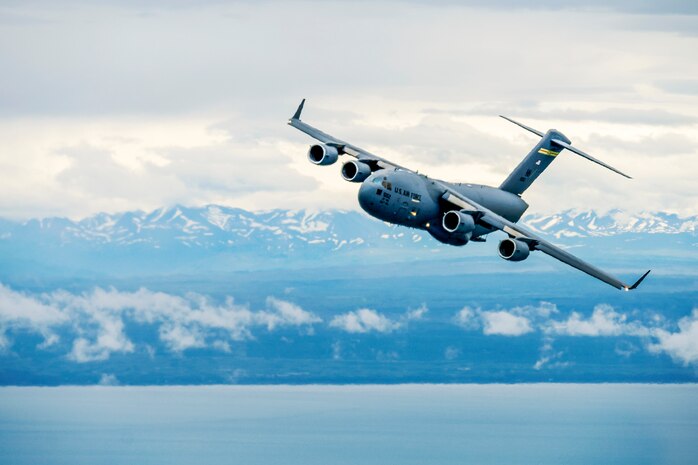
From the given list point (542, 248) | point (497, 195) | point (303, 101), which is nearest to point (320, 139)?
point (303, 101)

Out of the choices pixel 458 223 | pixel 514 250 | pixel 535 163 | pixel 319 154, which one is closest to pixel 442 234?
pixel 458 223

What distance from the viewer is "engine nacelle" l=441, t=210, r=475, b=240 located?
8262cm

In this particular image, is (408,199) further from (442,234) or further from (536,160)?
(536,160)

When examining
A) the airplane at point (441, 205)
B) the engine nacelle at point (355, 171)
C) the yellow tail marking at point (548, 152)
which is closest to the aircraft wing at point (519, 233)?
the airplane at point (441, 205)

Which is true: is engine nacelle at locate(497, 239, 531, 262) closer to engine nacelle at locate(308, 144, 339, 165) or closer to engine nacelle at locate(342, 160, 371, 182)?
engine nacelle at locate(342, 160, 371, 182)

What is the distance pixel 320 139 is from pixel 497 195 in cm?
1315

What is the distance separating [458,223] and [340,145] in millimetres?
12503

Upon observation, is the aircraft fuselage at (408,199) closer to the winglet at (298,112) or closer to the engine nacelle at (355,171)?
the engine nacelle at (355,171)

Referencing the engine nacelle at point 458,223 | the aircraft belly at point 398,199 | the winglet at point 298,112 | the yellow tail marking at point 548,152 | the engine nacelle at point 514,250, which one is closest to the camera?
the aircraft belly at point 398,199

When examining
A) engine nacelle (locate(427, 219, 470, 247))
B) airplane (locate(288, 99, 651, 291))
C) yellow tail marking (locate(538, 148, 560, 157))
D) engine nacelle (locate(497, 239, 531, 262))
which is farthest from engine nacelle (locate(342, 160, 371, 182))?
yellow tail marking (locate(538, 148, 560, 157))

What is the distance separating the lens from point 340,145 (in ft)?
299

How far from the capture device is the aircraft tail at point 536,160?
314 ft

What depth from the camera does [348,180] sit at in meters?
87.9

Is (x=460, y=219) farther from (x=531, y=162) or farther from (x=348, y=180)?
(x=531, y=162)
